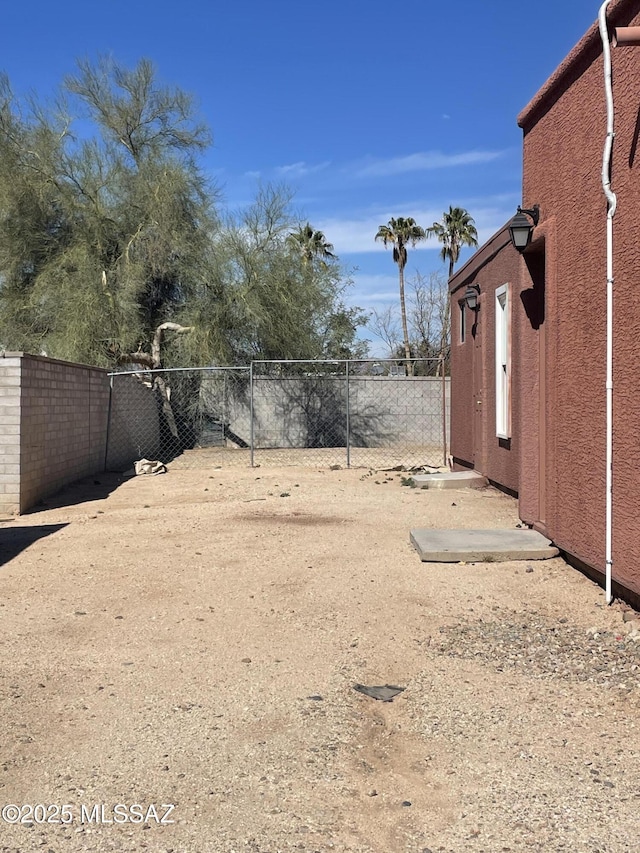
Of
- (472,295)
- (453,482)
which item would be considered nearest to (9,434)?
(453,482)

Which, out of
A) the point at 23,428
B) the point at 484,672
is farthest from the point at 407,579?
the point at 23,428

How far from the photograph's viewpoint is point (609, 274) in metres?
5.10

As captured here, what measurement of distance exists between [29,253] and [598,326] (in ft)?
55.4

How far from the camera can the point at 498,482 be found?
10555 millimetres

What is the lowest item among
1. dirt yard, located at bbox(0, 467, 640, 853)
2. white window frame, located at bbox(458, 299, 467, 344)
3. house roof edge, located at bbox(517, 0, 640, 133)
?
dirt yard, located at bbox(0, 467, 640, 853)

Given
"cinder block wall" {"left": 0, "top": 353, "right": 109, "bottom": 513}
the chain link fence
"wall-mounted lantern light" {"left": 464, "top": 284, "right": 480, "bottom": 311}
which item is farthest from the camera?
the chain link fence

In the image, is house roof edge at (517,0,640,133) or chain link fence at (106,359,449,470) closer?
house roof edge at (517,0,640,133)

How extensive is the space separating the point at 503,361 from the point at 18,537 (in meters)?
6.15

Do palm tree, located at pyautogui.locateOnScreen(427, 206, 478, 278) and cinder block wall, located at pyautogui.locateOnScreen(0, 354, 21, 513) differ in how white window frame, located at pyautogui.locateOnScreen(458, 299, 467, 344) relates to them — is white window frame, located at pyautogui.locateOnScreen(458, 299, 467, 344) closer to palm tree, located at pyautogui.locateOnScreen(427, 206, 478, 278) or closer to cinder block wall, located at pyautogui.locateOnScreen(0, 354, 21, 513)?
cinder block wall, located at pyautogui.locateOnScreen(0, 354, 21, 513)

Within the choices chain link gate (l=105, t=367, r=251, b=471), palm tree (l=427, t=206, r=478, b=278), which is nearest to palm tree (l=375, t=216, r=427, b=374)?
palm tree (l=427, t=206, r=478, b=278)

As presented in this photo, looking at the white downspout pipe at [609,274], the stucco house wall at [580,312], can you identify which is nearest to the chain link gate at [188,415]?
the stucco house wall at [580,312]

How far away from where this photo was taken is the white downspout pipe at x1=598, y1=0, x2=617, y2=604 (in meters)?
5.04

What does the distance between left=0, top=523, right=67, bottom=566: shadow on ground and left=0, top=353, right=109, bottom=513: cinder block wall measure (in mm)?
1208

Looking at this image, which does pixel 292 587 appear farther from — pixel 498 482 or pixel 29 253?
pixel 29 253
